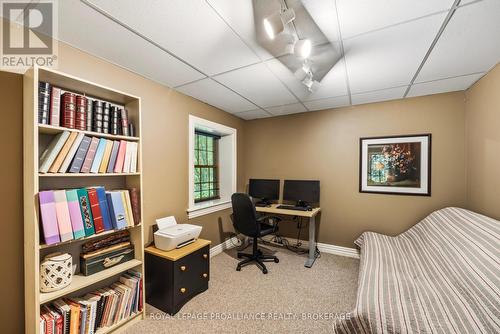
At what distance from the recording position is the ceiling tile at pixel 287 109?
313 centimetres

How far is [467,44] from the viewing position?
156cm

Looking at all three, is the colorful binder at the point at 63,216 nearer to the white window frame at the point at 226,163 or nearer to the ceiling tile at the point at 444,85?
the white window frame at the point at 226,163

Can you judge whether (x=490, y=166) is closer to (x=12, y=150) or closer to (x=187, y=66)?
(x=187, y=66)

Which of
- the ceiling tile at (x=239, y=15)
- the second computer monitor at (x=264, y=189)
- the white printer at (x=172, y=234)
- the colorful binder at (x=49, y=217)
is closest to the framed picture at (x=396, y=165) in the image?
the second computer monitor at (x=264, y=189)

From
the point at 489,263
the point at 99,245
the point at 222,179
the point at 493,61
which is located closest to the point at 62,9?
the point at 99,245

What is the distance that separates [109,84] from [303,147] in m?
2.73

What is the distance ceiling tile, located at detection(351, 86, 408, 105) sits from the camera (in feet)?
8.20

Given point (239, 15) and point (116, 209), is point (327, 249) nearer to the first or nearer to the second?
point (116, 209)

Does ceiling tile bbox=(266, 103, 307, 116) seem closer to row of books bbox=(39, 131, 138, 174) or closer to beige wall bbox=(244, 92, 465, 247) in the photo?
beige wall bbox=(244, 92, 465, 247)

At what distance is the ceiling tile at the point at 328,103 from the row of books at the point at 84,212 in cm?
255

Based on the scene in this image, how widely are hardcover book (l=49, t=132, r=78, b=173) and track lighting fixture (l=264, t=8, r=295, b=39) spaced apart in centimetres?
152

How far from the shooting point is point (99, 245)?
5.54ft

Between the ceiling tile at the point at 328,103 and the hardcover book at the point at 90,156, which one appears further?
the ceiling tile at the point at 328,103

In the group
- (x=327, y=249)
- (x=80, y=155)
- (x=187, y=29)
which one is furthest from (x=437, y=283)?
(x=80, y=155)
